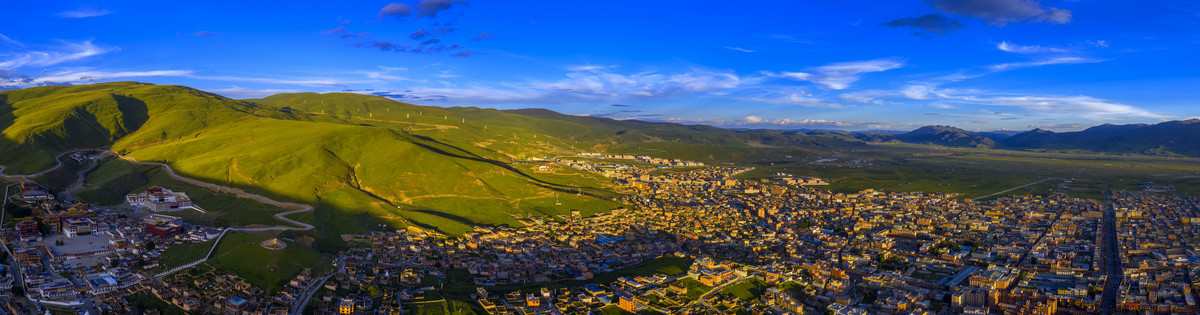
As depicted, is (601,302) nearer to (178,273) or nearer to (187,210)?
(178,273)

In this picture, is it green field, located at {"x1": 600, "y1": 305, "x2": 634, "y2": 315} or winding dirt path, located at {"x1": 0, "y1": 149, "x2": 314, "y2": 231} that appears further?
winding dirt path, located at {"x1": 0, "y1": 149, "x2": 314, "y2": 231}

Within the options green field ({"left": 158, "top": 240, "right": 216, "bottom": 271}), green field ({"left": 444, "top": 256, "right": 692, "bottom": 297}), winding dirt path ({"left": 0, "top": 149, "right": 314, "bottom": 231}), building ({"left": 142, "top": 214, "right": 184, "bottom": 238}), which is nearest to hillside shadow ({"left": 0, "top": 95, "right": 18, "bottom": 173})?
winding dirt path ({"left": 0, "top": 149, "right": 314, "bottom": 231})

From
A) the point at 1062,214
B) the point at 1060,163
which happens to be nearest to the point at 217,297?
the point at 1062,214

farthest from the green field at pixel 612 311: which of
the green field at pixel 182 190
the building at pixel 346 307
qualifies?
the green field at pixel 182 190

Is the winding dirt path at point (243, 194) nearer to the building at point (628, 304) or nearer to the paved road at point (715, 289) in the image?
the building at point (628, 304)

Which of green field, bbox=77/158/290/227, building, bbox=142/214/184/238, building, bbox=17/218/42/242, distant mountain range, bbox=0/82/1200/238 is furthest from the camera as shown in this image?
distant mountain range, bbox=0/82/1200/238

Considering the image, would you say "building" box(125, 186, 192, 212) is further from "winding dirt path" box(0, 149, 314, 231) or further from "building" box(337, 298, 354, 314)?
"building" box(337, 298, 354, 314)

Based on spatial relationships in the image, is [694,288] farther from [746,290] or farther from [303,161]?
[303,161]
